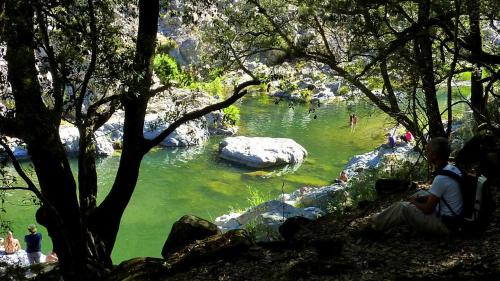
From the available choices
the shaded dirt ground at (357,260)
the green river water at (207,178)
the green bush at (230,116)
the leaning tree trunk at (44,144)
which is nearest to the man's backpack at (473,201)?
the shaded dirt ground at (357,260)

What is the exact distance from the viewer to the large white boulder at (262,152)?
83.7ft

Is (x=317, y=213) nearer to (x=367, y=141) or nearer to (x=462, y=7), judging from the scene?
(x=462, y=7)

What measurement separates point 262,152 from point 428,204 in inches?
812

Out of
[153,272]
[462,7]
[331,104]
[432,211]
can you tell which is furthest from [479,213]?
[331,104]

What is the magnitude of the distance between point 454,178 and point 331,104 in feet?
122

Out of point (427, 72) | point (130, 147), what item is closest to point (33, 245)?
point (130, 147)

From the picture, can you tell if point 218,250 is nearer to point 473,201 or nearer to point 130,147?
point 130,147

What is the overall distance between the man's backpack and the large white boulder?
2011 centimetres

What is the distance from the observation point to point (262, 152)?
2583 cm

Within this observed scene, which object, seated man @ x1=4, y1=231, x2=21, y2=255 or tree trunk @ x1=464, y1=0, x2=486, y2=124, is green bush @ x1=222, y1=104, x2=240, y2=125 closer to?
tree trunk @ x1=464, y1=0, x2=486, y2=124

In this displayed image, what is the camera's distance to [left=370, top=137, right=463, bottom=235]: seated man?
5008 mm

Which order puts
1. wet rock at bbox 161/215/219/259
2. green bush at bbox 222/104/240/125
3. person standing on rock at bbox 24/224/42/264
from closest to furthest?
wet rock at bbox 161/215/219/259
green bush at bbox 222/104/240/125
person standing on rock at bbox 24/224/42/264

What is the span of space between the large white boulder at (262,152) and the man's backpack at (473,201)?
2011 centimetres

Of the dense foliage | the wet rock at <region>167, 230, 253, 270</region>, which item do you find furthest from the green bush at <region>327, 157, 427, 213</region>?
the wet rock at <region>167, 230, 253, 270</region>
